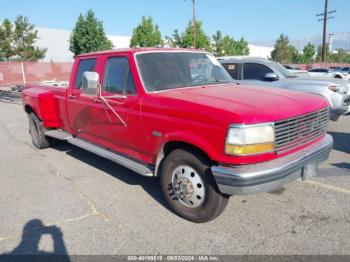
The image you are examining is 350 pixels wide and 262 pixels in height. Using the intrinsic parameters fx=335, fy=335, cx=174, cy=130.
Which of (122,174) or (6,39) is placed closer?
(122,174)

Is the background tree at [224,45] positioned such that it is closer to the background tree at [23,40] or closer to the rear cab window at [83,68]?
the background tree at [23,40]

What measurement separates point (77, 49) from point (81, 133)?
41.6 meters

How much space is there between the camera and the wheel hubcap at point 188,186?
12.1 feet

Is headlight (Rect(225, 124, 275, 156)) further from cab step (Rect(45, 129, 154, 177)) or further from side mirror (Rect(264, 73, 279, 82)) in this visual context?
side mirror (Rect(264, 73, 279, 82))

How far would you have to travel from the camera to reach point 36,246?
137 inches

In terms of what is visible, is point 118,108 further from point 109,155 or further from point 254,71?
point 254,71

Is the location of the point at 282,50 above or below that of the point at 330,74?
above

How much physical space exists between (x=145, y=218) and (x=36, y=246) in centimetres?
121

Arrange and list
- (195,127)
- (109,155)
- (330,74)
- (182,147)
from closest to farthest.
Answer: (195,127) < (182,147) < (109,155) < (330,74)

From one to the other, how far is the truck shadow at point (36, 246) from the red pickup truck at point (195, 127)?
1.21 m

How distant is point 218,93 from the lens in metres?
4.04

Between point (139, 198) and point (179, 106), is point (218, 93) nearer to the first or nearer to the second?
point (179, 106)

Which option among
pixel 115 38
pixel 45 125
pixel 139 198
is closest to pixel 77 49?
pixel 115 38

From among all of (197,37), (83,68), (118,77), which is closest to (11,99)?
(83,68)
